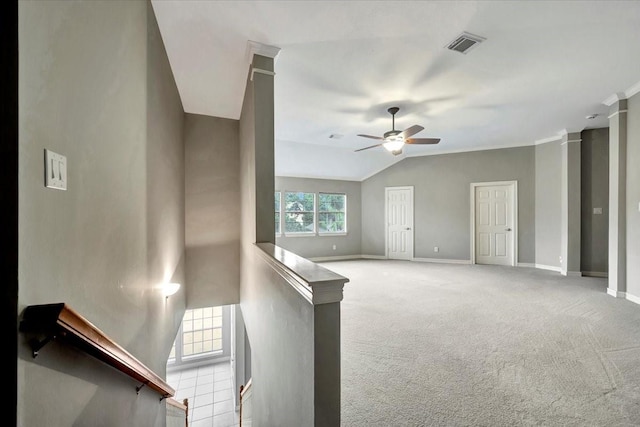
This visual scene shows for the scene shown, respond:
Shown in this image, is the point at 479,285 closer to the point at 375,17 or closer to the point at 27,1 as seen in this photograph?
the point at 375,17

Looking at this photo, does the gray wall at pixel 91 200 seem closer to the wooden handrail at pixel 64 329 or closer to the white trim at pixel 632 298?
the wooden handrail at pixel 64 329

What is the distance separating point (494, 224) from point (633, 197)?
2.87 meters

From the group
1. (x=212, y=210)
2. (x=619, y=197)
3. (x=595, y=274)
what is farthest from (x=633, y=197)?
(x=212, y=210)

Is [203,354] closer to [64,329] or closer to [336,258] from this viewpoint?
[336,258]

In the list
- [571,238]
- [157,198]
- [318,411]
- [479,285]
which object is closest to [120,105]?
[157,198]

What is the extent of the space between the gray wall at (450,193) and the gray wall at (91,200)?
6.01 m

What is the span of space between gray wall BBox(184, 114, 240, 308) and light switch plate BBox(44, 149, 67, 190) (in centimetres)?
291

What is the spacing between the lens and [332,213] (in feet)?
24.7

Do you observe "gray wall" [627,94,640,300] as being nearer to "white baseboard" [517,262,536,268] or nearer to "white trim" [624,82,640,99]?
"white trim" [624,82,640,99]

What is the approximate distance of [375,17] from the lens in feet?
7.06

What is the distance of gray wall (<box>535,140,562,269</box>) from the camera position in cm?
547

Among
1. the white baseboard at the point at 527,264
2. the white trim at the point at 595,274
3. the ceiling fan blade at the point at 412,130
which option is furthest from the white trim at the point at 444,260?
the ceiling fan blade at the point at 412,130

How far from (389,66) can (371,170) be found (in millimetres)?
4568

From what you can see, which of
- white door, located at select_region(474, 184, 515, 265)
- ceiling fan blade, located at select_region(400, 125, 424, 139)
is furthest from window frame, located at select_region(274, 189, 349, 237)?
ceiling fan blade, located at select_region(400, 125, 424, 139)
